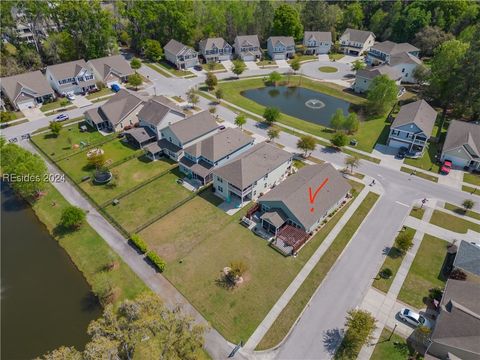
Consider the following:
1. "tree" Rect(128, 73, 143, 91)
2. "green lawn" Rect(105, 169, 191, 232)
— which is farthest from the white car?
"tree" Rect(128, 73, 143, 91)

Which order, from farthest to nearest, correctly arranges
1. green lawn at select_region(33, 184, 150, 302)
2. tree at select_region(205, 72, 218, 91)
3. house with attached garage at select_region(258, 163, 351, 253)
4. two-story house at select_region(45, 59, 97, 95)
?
tree at select_region(205, 72, 218, 91), two-story house at select_region(45, 59, 97, 95), house with attached garage at select_region(258, 163, 351, 253), green lawn at select_region(33, 184, 150, 302)

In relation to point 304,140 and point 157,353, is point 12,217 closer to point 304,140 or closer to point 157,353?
point 157,353

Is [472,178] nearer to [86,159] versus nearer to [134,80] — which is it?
[86,159]

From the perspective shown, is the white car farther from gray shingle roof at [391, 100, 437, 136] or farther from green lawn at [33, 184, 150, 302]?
gray shingle roof at [391, 100, 437, 136]

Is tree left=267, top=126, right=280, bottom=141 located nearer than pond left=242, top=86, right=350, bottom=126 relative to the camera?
Yes

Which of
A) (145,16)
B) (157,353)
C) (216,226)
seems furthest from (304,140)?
(145,16)

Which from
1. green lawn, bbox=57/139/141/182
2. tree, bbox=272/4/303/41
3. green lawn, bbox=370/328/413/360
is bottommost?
green lawn, bbox=370/328/413/360

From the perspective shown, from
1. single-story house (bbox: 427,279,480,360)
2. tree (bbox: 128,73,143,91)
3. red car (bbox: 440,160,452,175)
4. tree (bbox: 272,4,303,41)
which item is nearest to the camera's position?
single-story house (bbox: 427,279,480,360)
